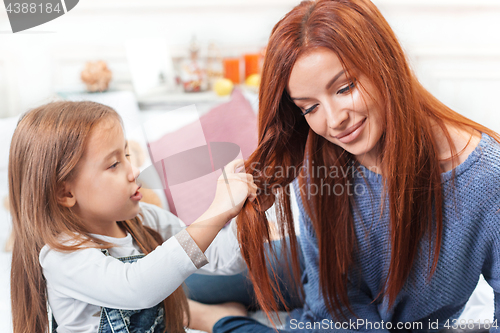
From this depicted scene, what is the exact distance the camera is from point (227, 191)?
0.52 metres

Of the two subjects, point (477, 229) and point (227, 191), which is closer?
point (227, 191)

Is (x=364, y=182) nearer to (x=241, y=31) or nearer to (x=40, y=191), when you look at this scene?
(x=40, y=191)

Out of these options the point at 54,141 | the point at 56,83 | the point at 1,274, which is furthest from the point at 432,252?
the point at 56,83

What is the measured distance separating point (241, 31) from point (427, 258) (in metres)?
1.13

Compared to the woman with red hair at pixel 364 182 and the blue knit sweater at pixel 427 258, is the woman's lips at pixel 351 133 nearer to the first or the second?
the woman with red hair at pixel 364 182

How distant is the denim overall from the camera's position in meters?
0.55

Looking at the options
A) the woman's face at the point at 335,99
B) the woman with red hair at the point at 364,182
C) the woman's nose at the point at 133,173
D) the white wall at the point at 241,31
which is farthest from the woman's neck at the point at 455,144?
the white wall at the point at 241,31

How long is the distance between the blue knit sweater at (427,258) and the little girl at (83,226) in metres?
0.30

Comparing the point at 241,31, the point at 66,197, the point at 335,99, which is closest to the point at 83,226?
the point at 66,197

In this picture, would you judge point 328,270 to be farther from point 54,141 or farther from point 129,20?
point 129,20

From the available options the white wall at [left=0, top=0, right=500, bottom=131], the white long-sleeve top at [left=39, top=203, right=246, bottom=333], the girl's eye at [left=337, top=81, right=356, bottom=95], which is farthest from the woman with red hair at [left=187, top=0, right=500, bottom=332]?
the white wall at [left=0, top=0, right=500, bottom=131]

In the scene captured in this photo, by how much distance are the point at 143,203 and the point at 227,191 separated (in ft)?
0.63

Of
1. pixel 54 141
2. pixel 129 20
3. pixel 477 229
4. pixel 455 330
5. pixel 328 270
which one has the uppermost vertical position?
pixel 129 20

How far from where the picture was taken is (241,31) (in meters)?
1.51
